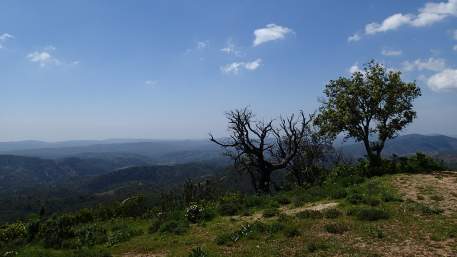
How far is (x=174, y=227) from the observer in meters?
22.2

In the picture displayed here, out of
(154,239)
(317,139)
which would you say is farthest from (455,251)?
(317,139)

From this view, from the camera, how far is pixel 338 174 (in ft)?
116

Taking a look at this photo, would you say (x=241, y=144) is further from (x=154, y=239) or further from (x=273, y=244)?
(x=273, y=244)

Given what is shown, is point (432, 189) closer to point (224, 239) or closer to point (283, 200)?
point (283, 200)

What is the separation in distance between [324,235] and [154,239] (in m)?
8.17

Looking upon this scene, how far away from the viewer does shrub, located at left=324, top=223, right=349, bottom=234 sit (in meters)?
17.5

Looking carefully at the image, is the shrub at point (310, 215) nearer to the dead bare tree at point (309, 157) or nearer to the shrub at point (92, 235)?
the shrub at point (92, 235)

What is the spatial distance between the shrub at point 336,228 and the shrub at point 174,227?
721 cm

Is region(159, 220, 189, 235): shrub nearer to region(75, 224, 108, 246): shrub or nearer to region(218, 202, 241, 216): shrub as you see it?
region(218, 202, 241, 216): shrub

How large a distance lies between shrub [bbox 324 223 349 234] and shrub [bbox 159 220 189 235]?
7213 mm

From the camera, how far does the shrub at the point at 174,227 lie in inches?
829

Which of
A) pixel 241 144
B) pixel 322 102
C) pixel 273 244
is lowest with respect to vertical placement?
pixel 273 244

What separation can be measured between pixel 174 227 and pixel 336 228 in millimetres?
8683

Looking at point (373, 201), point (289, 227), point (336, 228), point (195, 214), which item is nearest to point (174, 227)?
point (195, 214)
